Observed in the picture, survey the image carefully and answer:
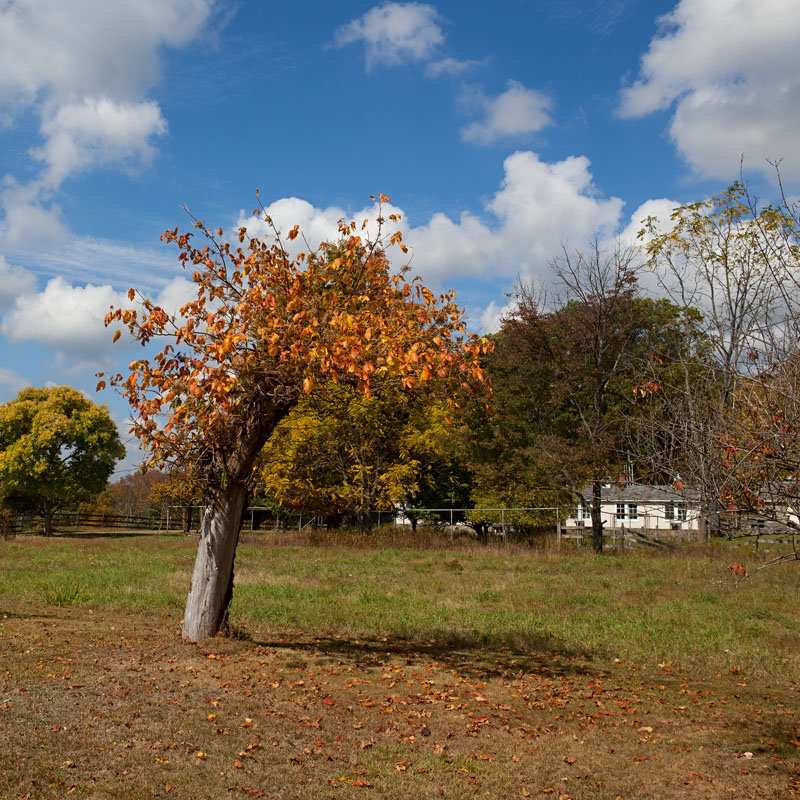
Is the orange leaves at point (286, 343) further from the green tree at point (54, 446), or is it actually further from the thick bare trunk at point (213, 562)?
the green tree at point (54, 446)

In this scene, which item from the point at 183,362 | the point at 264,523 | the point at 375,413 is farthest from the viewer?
the point at 264,523

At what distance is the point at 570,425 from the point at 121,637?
23.6 metres

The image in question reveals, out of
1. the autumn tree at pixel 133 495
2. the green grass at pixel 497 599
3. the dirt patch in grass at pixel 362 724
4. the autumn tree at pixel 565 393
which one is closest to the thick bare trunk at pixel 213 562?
the dirt patch in grass at pixel 362 724

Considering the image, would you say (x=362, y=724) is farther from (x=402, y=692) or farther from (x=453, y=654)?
(x=453, y=654)

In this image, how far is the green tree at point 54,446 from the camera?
4228 centimetres

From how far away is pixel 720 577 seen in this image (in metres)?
18.2

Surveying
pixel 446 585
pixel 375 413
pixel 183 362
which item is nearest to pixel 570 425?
pixel 375 413

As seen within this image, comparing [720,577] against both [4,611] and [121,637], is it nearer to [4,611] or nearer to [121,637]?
[121,637]

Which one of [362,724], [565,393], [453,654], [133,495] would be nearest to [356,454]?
[565,393]

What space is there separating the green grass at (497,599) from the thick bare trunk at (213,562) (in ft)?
6.88

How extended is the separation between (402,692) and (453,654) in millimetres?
2314

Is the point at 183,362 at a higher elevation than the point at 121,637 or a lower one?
higher

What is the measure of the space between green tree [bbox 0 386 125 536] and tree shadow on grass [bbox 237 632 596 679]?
1447 inches

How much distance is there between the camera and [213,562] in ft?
30.9
